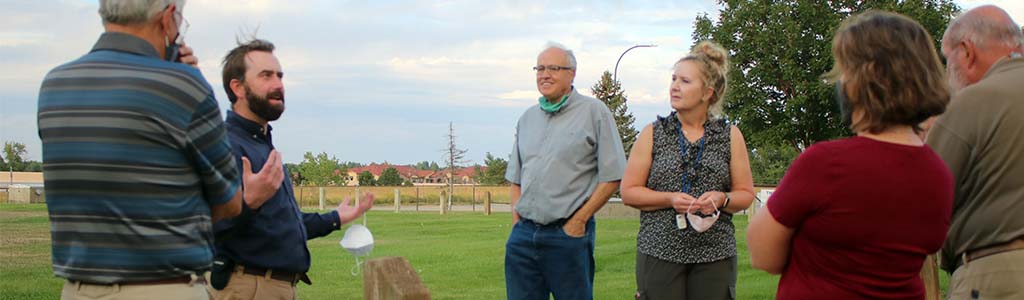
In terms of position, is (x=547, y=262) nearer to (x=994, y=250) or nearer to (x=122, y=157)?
(x=994, y=250)

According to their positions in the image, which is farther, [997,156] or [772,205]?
[997,156]

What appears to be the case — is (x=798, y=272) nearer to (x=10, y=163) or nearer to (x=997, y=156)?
(x=997, y=156)

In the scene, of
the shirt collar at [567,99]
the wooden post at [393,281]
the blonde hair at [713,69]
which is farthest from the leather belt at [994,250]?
the shirt collar at [567,99]

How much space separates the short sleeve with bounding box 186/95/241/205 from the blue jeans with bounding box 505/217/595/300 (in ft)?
10.6

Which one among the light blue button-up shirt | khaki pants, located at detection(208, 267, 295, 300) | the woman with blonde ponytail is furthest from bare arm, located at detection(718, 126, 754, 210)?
khaki pants, located at detection(208, 267, 295, 300)

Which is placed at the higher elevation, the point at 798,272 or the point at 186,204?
the point at 186,204

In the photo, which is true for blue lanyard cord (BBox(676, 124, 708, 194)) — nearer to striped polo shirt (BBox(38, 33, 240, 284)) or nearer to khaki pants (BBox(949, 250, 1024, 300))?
khaki pants (BBox(949, 250, 1024, 300))

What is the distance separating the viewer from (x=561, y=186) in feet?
20.6

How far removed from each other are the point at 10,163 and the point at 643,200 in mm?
71484

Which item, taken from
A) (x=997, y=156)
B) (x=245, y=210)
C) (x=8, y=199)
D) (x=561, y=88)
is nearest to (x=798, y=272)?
(x=997, y=156)

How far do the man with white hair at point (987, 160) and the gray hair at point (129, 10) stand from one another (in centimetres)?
309

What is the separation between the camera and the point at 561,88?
6508mm

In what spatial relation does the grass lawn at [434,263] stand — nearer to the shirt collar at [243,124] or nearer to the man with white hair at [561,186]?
the man with white hair at [561,186]

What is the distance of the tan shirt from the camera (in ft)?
12.5
